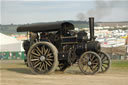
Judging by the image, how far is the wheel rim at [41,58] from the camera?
1327cm

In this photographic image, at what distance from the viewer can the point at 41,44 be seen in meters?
13.5

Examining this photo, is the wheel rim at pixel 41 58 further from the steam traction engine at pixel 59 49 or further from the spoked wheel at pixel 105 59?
the spoked wheel at pixel 105 59

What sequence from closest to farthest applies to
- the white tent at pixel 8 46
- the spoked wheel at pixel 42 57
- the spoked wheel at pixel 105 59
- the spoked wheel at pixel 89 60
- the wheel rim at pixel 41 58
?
1. the spoked wheel at pixel 89 60
2. the spoked wheel at pixel 42 57
3. the wheel rim at pixel 41 58
4. the spoked wheel at pixel 105 59
5. the white tent at pixel 8 46

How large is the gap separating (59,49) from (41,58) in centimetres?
103

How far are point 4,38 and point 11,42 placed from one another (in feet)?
5.39

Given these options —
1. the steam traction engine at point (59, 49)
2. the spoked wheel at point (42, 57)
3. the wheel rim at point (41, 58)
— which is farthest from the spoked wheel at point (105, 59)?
the wheel rim at point (41, 58)

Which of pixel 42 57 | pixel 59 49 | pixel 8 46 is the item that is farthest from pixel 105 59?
pixel 8 46

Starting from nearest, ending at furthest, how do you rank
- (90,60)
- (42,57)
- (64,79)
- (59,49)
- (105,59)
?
(64,79), (90,60), (42,57), (59,49), (105,59)

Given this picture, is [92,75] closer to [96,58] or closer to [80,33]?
[96,58]

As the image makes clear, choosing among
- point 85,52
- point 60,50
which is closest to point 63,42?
point 60,50

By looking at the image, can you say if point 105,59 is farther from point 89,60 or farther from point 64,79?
point 64,79

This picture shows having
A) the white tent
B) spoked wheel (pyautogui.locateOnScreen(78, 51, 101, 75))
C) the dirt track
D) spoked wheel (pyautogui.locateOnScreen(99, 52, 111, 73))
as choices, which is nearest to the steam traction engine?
spoked wheel (pyautogui.locateOnScreen(78, 51, 101, 75))

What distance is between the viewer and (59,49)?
13.7 m

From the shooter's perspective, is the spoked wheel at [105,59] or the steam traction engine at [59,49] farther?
the spoked wheel at [105,59]
